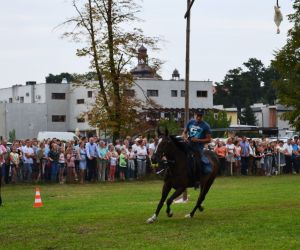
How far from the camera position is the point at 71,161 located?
1380 inches

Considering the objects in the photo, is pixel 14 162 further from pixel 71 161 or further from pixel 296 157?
pixel 296 157

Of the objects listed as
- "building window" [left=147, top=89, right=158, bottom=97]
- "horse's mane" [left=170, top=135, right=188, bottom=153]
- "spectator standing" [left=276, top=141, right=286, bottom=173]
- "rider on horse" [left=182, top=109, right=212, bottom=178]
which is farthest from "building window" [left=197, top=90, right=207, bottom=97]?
"horse's mane" [left=170, top=135, right=188, bottom=153]

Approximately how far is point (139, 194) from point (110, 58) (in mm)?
20852

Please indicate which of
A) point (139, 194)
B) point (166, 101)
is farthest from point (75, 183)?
point (166, 101)

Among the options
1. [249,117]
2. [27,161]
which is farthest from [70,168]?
[249,117]

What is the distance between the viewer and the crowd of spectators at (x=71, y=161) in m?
34.3

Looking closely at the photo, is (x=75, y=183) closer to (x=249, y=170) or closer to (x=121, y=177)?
(x=121, y=177)

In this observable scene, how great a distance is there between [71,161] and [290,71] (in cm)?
3716

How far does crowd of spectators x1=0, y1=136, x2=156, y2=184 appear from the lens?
34.3 metres

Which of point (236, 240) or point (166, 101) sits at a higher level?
point (166, 101)

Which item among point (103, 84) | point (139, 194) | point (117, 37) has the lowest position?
point (139, 194)

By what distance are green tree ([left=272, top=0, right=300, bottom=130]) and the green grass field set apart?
137ft

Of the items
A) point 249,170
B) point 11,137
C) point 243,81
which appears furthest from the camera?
point 243,81

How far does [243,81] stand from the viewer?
142250 millimetres
